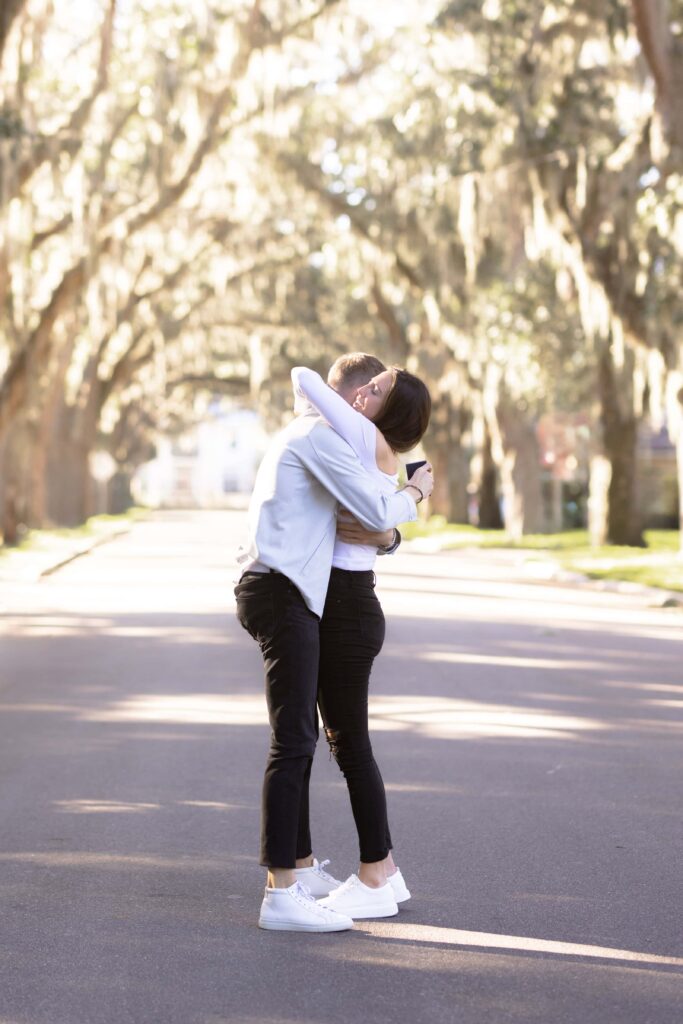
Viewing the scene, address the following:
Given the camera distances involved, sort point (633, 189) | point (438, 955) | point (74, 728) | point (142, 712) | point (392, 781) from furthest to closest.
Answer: point (633, 189), point (142, 712), point (74, 728), point (392, 781), point (438, 955)

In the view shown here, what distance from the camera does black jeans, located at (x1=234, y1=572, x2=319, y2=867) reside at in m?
5.59

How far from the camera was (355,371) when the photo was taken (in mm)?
5906

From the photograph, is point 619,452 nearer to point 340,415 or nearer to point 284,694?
point 340,415

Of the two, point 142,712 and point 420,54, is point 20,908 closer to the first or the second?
point 142,712

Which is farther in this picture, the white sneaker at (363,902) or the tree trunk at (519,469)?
the tree trunk at (519,469)

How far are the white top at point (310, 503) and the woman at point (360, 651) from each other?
0.30 ft

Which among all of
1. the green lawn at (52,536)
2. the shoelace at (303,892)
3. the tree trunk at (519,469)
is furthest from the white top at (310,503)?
the tree trunk at (519,469)

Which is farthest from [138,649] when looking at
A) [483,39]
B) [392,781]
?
[483,39]

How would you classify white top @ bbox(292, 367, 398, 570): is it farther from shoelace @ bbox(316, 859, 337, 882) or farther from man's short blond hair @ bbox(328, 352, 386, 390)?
shoelace @ bbox(316, 859, 337, 882)

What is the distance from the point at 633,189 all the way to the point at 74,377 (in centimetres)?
2963

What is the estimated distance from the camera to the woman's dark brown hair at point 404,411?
5.82 meters

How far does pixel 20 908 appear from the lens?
229 inches

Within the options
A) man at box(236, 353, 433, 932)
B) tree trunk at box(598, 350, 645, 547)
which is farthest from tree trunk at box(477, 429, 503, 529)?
man at box(236, 353, 433, 932)

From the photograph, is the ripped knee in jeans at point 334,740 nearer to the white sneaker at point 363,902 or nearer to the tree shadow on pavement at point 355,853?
the white sneaker at point 363,902
